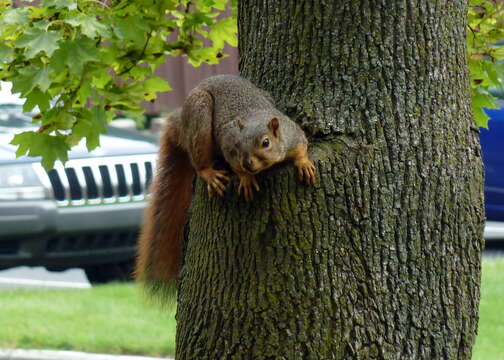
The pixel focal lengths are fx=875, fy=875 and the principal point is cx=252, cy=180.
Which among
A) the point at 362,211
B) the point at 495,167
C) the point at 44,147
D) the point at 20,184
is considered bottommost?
the point at 495,167

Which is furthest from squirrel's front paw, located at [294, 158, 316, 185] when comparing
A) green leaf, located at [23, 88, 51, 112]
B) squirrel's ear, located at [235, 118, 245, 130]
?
green leaf, located at [23, 88, 51, 112]

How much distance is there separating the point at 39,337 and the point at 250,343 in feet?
8.08

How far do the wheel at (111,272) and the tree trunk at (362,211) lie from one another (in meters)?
3.43

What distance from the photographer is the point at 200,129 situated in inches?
103

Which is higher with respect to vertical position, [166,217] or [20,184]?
[166,217]

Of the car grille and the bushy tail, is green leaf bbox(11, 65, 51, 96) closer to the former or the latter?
the bushy tail

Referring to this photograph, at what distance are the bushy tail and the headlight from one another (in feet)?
7.16

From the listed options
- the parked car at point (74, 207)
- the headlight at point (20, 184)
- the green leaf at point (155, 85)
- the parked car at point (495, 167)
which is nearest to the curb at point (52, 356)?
the parked car at point (74, 207)

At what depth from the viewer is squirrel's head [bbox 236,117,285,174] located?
2.27 metres

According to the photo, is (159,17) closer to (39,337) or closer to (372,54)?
(372,54)

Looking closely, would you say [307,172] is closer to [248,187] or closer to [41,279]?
[248,187]

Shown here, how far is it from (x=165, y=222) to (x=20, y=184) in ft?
7.74

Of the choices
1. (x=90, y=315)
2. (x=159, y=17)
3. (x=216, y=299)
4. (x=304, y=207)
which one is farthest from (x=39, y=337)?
(x=304, y=207)

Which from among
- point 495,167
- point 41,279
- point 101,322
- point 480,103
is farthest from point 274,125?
point 495,167
